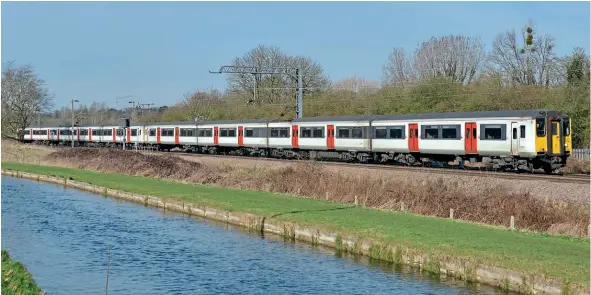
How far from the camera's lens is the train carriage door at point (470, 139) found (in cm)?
3630

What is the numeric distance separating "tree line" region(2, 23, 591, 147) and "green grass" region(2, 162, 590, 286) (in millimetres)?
26489

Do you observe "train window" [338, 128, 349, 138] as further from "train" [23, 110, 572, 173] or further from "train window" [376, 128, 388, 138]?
"train window" [376, 128, 388, 138]

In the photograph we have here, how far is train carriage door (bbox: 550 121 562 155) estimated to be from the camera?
111 ft

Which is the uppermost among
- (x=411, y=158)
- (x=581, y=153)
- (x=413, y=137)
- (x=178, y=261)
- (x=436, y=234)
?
(x=413, y=137)

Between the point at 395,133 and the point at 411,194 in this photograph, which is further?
the point at 395,133

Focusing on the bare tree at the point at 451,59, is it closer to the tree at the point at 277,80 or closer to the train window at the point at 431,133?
the tree at the point at 277,80

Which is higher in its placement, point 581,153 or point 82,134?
point 82,134

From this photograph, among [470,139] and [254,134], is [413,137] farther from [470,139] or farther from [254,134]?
[254,134]

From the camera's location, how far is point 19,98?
9256cm

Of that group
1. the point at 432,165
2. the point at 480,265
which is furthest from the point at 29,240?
the point at 432,165

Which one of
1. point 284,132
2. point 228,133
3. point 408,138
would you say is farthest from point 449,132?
point 228,133

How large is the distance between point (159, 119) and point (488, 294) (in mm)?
86282

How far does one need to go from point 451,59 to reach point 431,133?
3523cm

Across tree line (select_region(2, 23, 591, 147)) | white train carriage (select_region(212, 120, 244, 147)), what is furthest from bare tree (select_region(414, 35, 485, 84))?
white train carriage (select_region(212, 120, 244, 147))
